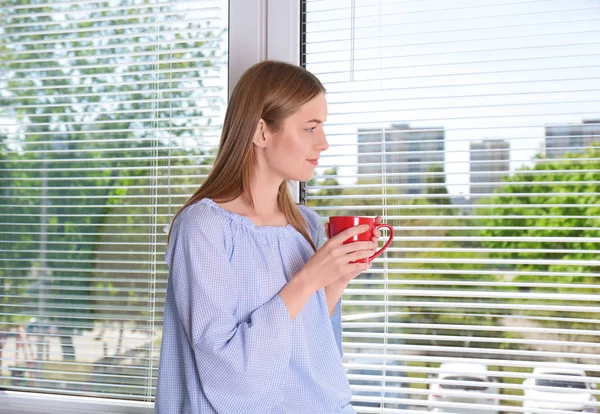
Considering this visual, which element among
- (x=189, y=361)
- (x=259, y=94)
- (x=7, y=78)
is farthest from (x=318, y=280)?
(x=7, y=78)

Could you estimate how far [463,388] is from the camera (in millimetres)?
1516

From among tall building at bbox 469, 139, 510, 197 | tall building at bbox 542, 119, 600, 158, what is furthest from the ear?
tall building at bbox 542, 119, 600, 158

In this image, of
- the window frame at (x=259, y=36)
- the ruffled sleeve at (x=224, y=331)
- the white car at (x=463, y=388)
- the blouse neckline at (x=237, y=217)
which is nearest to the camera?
the ruffled sleeve at (x=224, y=331)

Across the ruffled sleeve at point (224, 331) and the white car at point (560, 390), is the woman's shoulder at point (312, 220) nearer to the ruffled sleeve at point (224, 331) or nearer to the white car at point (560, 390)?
the ruffled sleeve at point (224, 331)

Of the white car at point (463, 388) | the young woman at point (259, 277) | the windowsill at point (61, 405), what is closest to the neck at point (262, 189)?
the young woman at point (259, 277)

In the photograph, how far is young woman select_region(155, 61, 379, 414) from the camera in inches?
48.7

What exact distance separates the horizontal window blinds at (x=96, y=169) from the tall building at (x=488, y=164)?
66 cm

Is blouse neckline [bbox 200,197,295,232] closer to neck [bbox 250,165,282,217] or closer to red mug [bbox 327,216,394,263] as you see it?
neck [bbox 250,165,282,217]

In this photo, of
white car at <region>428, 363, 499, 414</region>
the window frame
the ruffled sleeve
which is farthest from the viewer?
the window frame

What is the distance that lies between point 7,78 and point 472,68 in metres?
1.29

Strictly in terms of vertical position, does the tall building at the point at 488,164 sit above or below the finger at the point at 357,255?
above

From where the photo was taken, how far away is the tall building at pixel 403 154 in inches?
61.3

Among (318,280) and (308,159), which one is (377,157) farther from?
(318,280)

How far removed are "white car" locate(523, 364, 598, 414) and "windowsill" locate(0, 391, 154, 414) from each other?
0.94 metres
